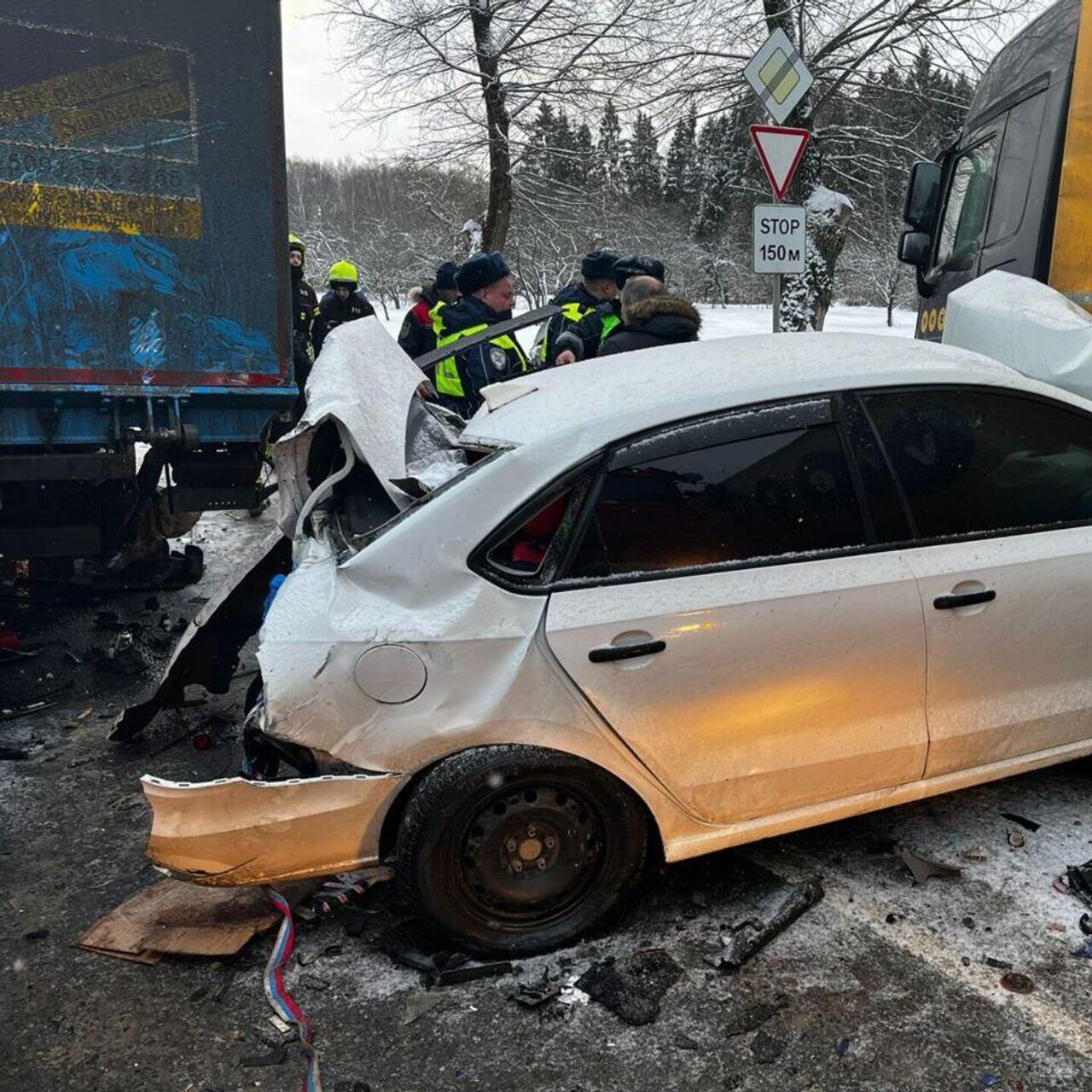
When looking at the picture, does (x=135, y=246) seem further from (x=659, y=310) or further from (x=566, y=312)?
(x=659, y=310)

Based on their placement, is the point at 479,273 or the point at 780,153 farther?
the point at 780,153

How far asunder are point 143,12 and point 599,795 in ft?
14.2

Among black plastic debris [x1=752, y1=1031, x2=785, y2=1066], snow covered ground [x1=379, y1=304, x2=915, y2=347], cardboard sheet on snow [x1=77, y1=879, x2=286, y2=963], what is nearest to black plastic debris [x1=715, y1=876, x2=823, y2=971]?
black plastic debris [x1=752, y1=1031, x2=785, y2=1066]

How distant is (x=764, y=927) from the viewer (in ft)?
9.14

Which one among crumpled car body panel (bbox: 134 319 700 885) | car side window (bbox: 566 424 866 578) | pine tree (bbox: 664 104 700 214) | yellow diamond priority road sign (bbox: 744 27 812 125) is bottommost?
crumpled car body panel (bbox: 134 319 700 885)

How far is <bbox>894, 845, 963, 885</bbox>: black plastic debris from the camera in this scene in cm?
301

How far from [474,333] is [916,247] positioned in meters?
3.57

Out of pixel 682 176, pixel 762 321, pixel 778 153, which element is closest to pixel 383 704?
pixel 778 153

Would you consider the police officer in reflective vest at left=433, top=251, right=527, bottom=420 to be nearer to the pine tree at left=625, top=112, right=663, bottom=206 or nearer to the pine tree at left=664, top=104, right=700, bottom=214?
the pine tree at left=625, top=112, right=663, bottom=206

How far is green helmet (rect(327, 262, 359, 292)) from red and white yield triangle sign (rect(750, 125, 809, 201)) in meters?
4.16

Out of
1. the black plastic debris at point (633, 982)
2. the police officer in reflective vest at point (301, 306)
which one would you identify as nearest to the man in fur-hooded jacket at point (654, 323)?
the black plastic debris at point (633, 982)

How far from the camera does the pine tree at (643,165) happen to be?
1675cm

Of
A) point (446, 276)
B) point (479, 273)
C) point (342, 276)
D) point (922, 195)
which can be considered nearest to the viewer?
point (479, 273)

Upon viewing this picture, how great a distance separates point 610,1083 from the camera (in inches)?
90.2
